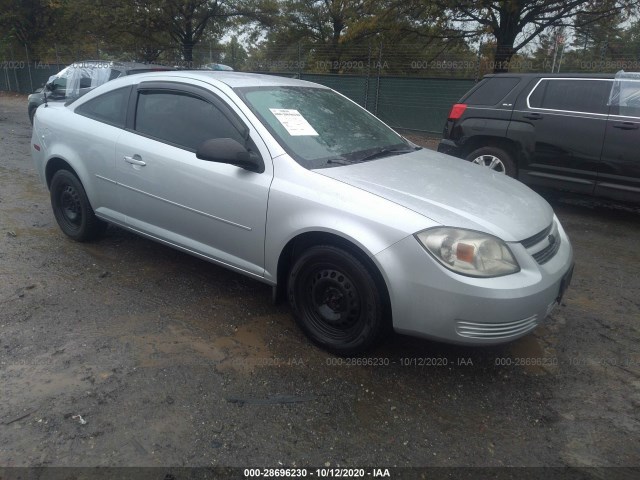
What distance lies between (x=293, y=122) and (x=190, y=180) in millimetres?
833

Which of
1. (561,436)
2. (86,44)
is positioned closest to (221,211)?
(561,436)

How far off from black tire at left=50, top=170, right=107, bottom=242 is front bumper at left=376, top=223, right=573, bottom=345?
306 cm

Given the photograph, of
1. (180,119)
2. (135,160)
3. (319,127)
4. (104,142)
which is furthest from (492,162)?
(104,142)

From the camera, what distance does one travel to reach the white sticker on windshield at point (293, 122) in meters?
3.48

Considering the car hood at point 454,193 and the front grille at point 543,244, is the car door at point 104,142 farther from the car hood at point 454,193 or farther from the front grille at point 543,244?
the front grille at point 543,244

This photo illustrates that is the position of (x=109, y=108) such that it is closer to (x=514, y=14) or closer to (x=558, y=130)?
(x=558, y=130)

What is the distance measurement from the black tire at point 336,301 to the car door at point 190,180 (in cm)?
36

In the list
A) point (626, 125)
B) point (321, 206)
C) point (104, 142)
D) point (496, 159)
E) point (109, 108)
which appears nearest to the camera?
point (321, 206)

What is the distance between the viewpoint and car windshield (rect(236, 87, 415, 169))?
3.38 metres

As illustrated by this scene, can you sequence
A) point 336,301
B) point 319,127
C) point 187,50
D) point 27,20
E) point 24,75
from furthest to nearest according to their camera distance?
1. point 27,20
2. point 24,75
3. point 187,50
4. point 319,127
5. point 336,301

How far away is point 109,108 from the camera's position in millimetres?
4348

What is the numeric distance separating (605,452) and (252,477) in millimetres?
1696

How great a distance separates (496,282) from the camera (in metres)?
2.65

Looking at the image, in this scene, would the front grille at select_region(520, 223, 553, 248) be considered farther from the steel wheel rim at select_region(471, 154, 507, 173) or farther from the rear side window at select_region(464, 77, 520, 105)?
the rear side window at select_region(464, 77, 520, 105)
